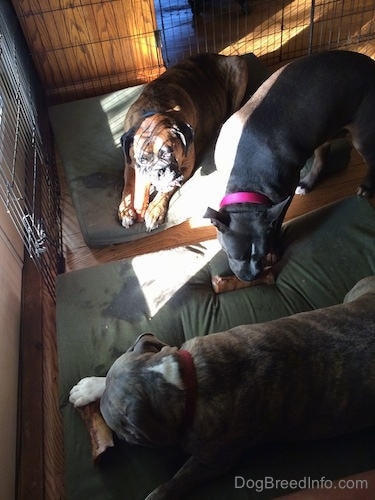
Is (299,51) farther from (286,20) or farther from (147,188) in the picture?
(147,188)

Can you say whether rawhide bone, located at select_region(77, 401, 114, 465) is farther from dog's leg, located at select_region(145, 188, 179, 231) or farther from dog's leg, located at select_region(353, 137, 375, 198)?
dog's leg, located at select_region(353, 137, 375, 198)

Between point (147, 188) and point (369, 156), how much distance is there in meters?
1.41

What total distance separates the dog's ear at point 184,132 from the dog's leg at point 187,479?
70.9 inches

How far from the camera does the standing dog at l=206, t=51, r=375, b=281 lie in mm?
2463

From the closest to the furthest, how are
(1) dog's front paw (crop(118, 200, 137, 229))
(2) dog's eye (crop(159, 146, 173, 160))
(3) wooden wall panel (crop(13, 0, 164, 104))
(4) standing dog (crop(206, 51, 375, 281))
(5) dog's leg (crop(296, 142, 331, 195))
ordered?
(4) standing dog (crop(206, 51, 375, 281)), (2) dog's eye (crop(159, 146, 173, 160)), (1) dog's front paw (crop(118, 200, 137, 229)), (5) dog's leg (crop(296, 142, 331, 195)), (3) wooden wall panel (crop(13, 0, 164, 104))

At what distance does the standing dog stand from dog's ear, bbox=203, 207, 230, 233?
0.15 ft

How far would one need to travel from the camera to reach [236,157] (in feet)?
8.32

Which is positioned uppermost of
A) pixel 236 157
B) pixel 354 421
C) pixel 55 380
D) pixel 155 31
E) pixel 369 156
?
pixel 155 31

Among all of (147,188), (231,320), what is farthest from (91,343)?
(147,188)

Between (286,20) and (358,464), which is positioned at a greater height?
(286,20)

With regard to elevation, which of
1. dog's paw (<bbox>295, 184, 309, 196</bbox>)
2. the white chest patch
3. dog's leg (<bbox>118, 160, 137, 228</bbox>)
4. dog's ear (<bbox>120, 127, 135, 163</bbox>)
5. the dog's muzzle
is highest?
dog's ear (<bbox>120, 127, 135, 163</bbox>)

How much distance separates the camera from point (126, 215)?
2.87 meters

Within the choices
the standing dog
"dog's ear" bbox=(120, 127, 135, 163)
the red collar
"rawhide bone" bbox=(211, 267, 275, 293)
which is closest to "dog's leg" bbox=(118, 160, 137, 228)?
"dog's ear" bbox=(120, 127, 135, 163)

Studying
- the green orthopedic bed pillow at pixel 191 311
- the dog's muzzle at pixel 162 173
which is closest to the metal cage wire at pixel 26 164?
the green orthopedic bed pillow at pixel 191 311
